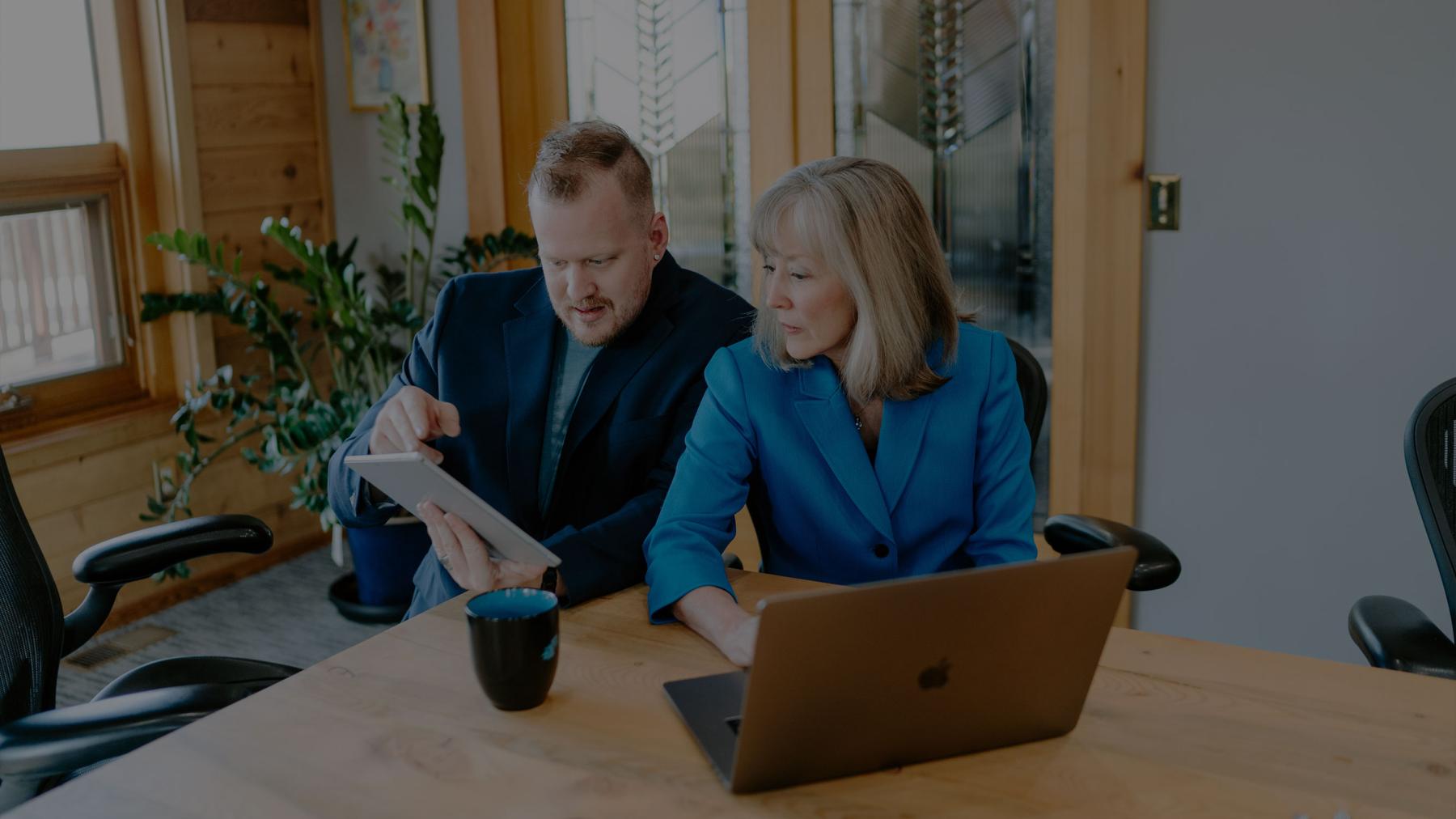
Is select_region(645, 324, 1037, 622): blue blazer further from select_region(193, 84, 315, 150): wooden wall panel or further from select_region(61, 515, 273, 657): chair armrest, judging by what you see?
select_region(193, 84, 315, 150): wooden wall panel

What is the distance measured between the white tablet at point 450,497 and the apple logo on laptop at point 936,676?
0.50 metres

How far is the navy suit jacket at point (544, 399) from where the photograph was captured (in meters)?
1.83

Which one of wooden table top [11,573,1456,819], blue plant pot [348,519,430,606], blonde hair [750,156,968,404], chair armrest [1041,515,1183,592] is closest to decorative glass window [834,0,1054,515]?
chair armrest [1041,515,1183,592]

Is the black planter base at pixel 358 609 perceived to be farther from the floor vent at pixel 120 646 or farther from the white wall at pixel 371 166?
the white wall at pixel 371 166

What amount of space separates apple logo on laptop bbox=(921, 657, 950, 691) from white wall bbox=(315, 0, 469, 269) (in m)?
2.89

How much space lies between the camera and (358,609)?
3357 mm

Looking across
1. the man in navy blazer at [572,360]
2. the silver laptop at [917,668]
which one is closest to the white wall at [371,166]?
the man in navy blazer at [572,360]

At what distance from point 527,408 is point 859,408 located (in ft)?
1.69

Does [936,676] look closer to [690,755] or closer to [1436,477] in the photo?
[690,755]

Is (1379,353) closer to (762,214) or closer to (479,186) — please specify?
(762,214)

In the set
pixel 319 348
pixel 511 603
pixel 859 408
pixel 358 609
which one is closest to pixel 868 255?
pixel 859 408

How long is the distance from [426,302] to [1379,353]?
2480mm

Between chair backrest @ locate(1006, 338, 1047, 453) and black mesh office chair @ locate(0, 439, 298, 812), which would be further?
chair backrest @ locate(1006, 338, 1047, 453)

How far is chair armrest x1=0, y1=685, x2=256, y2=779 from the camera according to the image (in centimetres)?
131
